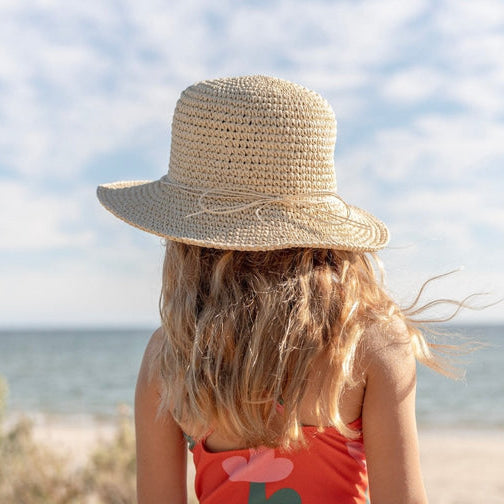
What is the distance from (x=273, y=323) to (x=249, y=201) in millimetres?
278

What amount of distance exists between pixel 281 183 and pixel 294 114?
0.15 metres

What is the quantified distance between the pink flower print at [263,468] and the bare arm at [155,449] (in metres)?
0.21

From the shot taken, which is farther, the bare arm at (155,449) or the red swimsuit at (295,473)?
the bare arm at (155,449)

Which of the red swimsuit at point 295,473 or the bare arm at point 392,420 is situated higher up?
the bare arm at point 392,420

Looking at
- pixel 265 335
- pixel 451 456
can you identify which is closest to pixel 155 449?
pixel 265 335

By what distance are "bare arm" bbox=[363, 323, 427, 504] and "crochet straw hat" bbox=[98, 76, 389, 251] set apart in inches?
9.0

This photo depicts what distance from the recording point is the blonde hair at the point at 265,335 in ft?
4.26

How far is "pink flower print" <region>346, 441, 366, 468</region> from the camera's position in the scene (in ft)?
4.53

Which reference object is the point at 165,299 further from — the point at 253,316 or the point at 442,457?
the point at 442,457

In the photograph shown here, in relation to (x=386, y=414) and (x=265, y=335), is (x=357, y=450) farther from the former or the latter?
(x=265, y=335)

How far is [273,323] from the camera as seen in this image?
1.32 m

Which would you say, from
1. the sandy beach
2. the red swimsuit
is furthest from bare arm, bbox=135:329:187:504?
the sandy beach

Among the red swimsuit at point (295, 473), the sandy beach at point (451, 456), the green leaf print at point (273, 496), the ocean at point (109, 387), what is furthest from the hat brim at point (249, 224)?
the ocean at point (109, 387)

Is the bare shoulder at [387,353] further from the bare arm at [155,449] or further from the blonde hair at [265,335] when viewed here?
the bare arm at [155,449]
